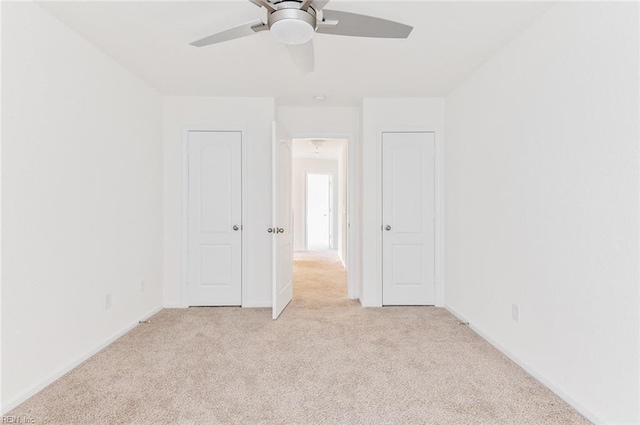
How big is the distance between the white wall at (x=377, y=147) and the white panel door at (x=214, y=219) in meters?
1.41

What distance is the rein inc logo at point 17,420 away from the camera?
72.3 inches

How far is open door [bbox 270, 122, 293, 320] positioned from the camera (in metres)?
3.52

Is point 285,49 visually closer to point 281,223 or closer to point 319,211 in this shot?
point 281,223

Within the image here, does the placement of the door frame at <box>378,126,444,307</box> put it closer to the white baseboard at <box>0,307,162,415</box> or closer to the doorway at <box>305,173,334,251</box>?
the white baseboard at <box>0,307,162,415</box>

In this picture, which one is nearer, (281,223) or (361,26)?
(361,26)

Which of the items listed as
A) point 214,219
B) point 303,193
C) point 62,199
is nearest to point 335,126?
point 214,219

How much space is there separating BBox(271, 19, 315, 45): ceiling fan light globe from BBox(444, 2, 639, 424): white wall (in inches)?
58.4

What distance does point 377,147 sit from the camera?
3.97 m

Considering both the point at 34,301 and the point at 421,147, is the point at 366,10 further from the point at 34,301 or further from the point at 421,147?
the point at 34,301

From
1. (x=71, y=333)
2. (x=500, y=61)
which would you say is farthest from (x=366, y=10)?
(x=71, y=333)

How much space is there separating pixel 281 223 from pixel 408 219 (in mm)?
1425

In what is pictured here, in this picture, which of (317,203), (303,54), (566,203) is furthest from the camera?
(317,203)

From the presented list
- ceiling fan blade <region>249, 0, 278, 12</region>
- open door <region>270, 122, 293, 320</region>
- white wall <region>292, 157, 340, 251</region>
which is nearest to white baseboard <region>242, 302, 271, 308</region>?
open door <region>270, 122, 293, 320</region>

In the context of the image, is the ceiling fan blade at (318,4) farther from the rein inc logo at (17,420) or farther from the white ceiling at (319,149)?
the white ceiling at (319,149)
